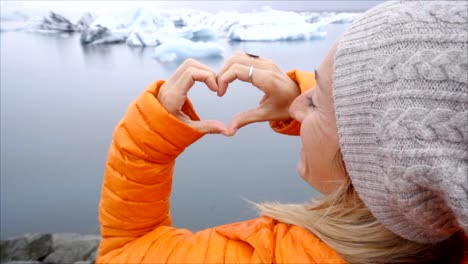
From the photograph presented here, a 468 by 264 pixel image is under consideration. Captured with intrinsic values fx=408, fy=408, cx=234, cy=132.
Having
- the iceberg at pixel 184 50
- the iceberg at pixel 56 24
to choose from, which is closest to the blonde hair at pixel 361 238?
the iceberg at pixel 184 50

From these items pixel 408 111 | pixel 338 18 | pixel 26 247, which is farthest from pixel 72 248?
pixel 338 18

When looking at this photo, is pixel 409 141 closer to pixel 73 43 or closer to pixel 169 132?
pixel 169 132

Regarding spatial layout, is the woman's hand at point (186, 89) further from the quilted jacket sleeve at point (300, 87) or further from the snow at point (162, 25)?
the snow at point (162, 25)

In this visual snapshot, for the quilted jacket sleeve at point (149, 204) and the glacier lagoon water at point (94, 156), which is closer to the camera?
the quilted jacket sleeve at point (149, 204)

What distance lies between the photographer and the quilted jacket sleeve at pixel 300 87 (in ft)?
2.50

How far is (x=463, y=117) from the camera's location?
36cm

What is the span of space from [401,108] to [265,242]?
0.35 m

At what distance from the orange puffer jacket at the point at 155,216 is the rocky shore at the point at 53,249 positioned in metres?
1.11

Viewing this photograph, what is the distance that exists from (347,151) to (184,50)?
7.82 feet

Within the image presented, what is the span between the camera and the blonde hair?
23.6 inches

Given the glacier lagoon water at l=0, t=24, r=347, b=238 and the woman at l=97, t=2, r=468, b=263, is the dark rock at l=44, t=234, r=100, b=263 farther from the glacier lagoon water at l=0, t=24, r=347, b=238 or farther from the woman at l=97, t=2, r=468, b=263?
the woman at l=97, t=2, r=468, b=263

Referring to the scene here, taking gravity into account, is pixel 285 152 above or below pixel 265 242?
below

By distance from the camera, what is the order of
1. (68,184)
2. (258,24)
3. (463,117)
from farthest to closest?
(258,24)
(68,184)
(463,117)

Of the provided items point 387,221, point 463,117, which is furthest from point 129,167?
point 463,117
